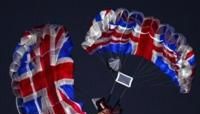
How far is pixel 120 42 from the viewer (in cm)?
1725

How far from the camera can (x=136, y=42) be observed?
17328 mm

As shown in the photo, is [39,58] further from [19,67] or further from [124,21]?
[124,21]

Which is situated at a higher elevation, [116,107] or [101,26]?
[101,26]

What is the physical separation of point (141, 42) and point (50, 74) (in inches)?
78.1

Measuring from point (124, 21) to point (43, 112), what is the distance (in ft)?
7.57

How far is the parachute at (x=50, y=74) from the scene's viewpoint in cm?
1638

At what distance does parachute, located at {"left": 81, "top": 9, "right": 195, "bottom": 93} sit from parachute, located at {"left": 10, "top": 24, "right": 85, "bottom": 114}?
631 millimetres

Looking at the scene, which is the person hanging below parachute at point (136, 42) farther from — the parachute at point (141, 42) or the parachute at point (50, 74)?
the parachute at point (50, 74)

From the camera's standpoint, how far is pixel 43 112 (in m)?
16.4

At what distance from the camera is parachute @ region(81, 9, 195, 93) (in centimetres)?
1678

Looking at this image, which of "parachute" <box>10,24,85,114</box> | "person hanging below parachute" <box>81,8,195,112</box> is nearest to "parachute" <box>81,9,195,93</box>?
"person hanging below parachute" <box>81,8,195,112</box>

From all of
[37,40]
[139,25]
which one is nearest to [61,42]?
[37,40]

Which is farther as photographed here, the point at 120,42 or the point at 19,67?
the point at 120,42

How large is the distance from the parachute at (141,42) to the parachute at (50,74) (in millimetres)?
631
